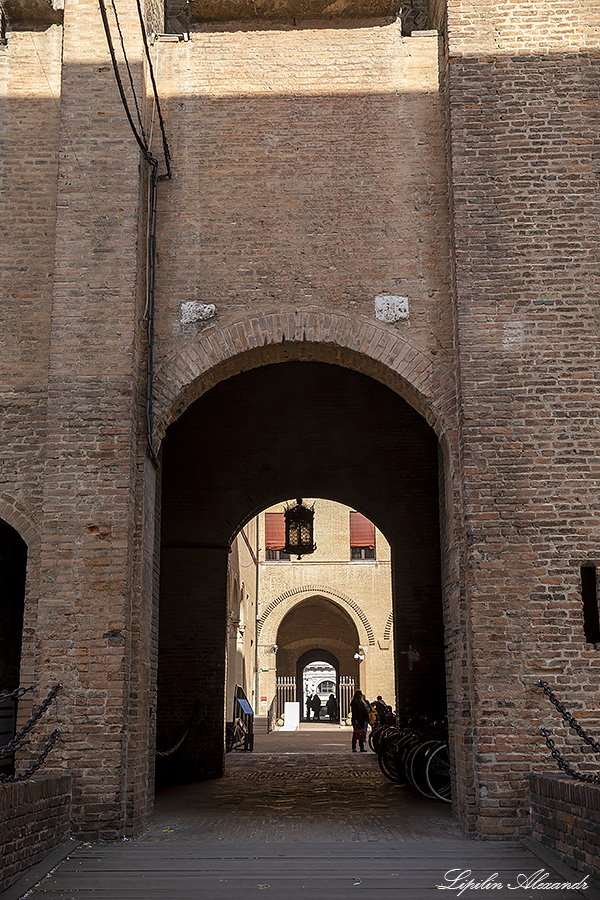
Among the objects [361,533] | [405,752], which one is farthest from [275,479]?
[361,533]

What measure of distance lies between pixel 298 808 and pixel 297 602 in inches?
812

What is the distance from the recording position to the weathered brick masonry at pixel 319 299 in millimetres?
7176

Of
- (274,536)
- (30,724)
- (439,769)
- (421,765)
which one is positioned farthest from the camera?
(274,536)

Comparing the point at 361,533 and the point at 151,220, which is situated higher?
the point at 151,220

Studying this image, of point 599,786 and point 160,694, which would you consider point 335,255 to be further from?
point 160,694

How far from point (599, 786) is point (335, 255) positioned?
5.10 meters

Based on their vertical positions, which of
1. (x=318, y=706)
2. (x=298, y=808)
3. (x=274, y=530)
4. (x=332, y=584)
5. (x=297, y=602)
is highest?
(x=274, y=530)

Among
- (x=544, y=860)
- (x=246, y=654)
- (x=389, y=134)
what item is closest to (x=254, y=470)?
(x=389, y=134)

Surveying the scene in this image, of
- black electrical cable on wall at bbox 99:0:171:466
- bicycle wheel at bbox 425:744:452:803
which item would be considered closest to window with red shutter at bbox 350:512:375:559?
bicycle wheel at bbox 425:744:452:803

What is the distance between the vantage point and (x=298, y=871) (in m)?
5.92

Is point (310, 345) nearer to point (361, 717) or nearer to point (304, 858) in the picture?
point (304, 858)

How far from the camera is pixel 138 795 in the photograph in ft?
23.7

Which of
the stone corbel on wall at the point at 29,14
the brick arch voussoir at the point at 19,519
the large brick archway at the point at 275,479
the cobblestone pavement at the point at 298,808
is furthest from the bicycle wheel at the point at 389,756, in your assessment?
the stone corbel on wall at the point at 29,14

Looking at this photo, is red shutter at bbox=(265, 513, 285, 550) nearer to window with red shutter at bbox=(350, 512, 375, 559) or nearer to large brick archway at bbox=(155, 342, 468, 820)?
window with red shutter at bbox=(350, 512, 375, 559)
